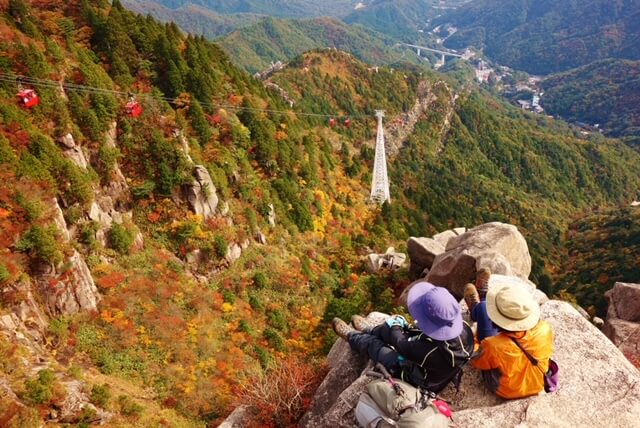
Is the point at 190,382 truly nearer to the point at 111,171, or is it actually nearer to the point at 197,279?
the point at 197,279

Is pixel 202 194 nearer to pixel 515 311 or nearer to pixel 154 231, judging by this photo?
pixel 154 231

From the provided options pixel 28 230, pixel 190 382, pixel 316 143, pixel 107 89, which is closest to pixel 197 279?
pixel 190 382

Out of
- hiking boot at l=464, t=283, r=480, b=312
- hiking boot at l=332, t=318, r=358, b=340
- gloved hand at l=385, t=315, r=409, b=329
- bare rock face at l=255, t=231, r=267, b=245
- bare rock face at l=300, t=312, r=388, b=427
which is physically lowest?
bare rock face at l=255, t=231, r=267, b=245

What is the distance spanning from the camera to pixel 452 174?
10669 centimetres

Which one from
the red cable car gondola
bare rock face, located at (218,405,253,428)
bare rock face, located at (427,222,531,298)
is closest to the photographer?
bare rock face, located at (218,405,253,428)

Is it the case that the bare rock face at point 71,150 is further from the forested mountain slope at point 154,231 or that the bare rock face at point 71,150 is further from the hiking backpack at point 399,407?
the hiking backpack at point 399,407

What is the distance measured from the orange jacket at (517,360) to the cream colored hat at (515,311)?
0.78 ft

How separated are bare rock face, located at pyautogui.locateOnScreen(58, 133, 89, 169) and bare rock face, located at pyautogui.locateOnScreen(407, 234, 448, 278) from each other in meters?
21.1

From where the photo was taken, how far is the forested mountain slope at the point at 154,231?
16766 mm

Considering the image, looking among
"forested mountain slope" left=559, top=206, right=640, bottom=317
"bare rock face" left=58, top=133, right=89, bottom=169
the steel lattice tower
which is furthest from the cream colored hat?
the steel lattice tower

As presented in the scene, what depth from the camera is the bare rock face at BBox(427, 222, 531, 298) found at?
21234 millimetres

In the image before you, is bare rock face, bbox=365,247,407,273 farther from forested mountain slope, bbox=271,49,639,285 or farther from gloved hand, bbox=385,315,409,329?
gloved hand, bbox=385,315,409,329

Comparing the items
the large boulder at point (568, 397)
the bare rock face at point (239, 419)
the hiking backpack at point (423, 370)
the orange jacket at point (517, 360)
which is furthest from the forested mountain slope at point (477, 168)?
the hiking backpack at point (423, 370)

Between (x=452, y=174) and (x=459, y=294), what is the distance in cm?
9032
